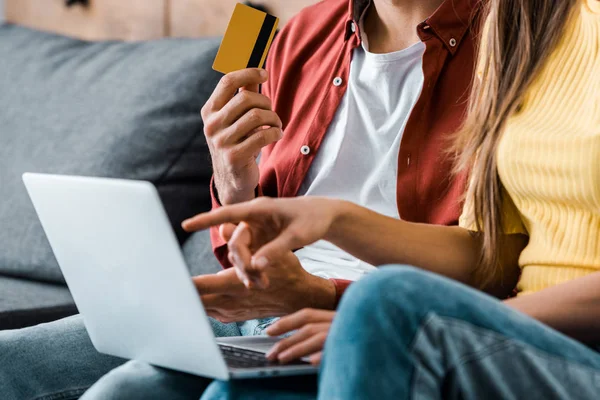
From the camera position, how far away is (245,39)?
3.75ft

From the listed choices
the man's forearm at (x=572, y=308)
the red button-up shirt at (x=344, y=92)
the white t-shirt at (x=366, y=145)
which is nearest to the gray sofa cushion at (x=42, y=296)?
the red button-up shirt at (x=344, y=92)

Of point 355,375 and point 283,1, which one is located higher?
point 283,1

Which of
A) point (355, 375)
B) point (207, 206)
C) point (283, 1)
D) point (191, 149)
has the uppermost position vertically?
point (283, 1)

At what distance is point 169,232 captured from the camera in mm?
778

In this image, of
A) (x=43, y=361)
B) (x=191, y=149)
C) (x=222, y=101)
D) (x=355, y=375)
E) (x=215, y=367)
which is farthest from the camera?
(x=191, y=149)

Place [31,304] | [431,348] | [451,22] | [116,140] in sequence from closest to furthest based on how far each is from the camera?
[431,348] < [451,22] < [31,304] < [116,140]

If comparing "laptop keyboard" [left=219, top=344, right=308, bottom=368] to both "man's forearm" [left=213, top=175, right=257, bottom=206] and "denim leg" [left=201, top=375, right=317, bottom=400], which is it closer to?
"denim leg" [left=201, top=375, right=317, bottom=400]

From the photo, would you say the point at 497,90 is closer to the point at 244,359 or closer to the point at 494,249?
the point at 494,249

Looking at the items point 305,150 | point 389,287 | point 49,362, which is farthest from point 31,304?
point 389,287

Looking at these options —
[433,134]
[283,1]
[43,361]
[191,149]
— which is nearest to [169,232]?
[43,361]

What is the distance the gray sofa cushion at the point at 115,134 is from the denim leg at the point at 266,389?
0.83 meters

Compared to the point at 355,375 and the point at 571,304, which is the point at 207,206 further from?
the point at 355,375

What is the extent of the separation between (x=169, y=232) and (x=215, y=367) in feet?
0.47

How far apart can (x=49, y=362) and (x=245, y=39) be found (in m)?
0.49
